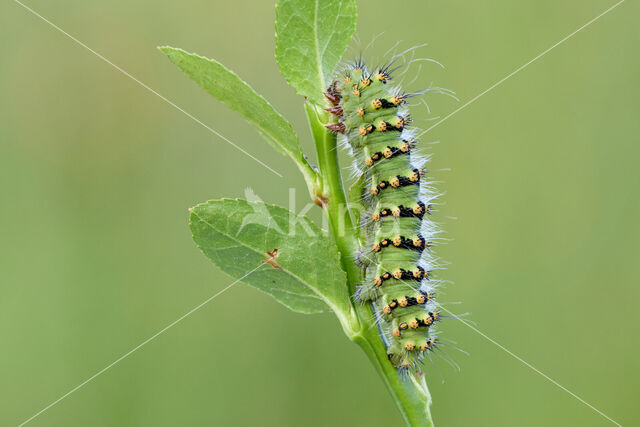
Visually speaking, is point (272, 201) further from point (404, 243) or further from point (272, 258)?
point (272, 258)

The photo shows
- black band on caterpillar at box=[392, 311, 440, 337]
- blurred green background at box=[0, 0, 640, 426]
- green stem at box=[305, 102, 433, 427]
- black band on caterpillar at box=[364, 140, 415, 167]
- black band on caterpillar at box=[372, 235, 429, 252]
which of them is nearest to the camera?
green stem at box=[305, 102, 433, 427]

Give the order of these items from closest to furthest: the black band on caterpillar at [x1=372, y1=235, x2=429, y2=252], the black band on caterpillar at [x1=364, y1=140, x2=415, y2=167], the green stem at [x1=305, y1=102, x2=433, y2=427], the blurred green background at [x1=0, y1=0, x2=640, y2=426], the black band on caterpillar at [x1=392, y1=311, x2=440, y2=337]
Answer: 1. the green stem at [x1=305, y1=102, x2=433, y2=427]
2. the black band on caterpillar at [x1=392, y1=311, x2=440, y2=337]
3. the black band on caterpillar at [x1=372, y1=235, x2=429, y2=252]
4. the black band on caterpillar at [x1=364, y1=140, x2=415, y2=167]
5. the blurred green background at [x1=0, y1=0, x2=640, y2=426]

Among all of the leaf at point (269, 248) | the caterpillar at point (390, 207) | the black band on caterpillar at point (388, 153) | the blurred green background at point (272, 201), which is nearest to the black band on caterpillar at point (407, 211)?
the caterpillar at point (390, 207)

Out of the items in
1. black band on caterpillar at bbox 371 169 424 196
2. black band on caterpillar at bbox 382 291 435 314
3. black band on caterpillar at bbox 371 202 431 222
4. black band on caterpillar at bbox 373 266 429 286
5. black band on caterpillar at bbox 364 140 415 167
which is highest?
black band on caterpillar at bbox 364 140 415 167

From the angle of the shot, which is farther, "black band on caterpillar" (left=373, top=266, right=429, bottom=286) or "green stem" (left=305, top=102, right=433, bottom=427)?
"black band on caterpillar" (left=373, top=266, right=429, bottom=286)

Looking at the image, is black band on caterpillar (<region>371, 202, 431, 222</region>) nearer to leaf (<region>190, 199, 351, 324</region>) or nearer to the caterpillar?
the caterpillar

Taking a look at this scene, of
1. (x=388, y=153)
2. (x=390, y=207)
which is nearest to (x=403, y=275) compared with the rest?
(x=390, y=207)

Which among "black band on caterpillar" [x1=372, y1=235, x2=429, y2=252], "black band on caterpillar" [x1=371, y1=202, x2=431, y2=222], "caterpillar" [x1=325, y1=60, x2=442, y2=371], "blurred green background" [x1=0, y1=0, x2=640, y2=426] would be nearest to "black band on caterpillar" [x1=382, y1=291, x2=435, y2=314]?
"caterpillar" [x1=325, y1=60, x2=442, y2=371]
